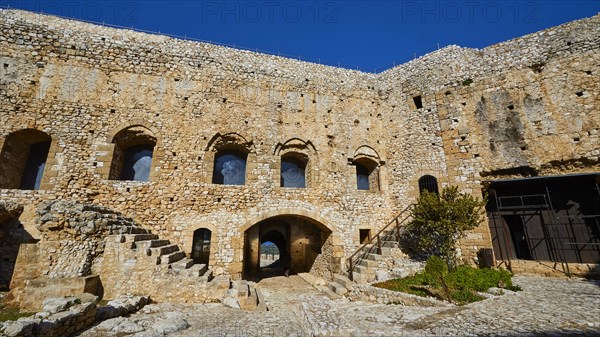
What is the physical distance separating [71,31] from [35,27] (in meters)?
1.17

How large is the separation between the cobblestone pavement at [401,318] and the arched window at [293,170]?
19.9 ft

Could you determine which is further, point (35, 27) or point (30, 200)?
point (35, 27)

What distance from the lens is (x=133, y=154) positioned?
11.3 m

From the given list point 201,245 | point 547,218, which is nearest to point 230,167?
point 201,245

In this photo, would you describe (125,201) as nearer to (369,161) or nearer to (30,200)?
(30,200)

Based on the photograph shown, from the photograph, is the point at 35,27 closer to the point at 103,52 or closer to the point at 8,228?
the point at 103,52

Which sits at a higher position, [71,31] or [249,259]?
[71,31]

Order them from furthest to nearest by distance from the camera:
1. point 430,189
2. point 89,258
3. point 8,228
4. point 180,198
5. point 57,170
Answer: point 430,189 < point 180,198 < point 57,170 < point 8,228 < point 89,258

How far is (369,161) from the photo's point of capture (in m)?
13.4

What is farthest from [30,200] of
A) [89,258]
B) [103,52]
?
[103,52]

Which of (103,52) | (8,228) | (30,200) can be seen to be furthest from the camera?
Answer: (103,52)

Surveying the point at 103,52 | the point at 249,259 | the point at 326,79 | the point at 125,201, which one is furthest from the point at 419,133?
the point at 103,52

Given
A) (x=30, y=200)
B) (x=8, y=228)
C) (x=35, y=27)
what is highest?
(x=35, y=27)

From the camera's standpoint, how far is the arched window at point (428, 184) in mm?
11859
